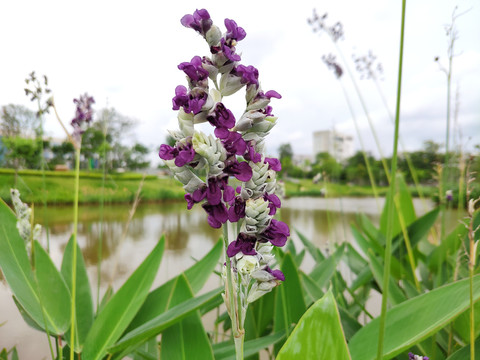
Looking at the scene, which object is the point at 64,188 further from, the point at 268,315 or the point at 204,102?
the point at 204,102

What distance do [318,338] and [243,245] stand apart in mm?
111

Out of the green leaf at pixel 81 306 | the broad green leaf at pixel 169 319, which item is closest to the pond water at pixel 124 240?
the green leaf at pixel 81 306

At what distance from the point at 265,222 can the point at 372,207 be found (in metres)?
2.60

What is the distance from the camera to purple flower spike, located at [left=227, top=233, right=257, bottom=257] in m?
0.24

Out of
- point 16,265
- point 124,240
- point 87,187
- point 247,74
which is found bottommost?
point 124,240

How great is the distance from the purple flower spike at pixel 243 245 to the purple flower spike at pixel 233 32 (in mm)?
171

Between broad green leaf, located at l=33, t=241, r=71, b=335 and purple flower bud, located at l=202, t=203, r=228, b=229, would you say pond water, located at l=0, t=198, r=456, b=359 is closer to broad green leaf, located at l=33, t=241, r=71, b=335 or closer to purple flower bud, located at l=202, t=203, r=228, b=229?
broad green leaf, located at l=33, t=241, r=71, b=335

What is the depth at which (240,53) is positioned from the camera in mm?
257

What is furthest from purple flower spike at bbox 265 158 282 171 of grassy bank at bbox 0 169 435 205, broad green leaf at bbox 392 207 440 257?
grassy bank at bbox 0 169 435 205

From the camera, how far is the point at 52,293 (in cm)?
55

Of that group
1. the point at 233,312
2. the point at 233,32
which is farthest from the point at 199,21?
the point at 233,312

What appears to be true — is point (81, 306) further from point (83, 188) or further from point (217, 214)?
point (83, 188)

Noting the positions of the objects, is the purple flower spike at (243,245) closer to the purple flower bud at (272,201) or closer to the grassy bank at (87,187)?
the purple flower bud at (272,201)

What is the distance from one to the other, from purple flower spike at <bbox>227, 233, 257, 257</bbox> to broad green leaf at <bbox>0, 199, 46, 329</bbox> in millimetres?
461
